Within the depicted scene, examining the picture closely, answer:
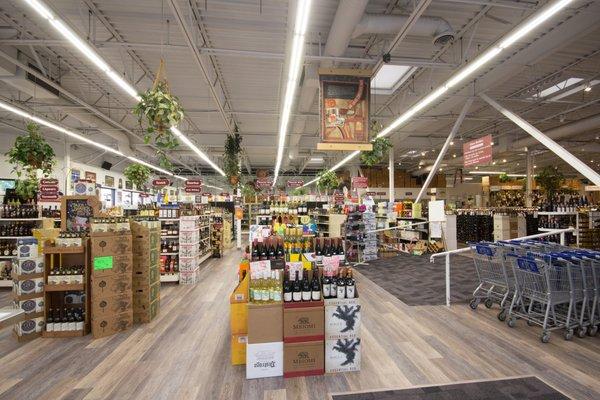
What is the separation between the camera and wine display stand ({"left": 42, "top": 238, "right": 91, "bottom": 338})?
170 inches

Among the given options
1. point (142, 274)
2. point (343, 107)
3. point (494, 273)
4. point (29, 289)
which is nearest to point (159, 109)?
point (142, 274)

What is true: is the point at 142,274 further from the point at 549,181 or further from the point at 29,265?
the point at 549,181

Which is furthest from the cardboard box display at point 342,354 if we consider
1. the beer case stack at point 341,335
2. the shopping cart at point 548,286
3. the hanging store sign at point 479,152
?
the hanging store sign at point 479,152

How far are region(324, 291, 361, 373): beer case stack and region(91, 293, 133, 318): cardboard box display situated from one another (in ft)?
9.47

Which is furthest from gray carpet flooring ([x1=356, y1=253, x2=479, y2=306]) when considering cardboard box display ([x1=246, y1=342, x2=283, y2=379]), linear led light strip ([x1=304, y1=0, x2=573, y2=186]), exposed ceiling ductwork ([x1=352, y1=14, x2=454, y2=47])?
exposed ceiling ductwork ([x1=352, y1=14, x2=454, y2=47])

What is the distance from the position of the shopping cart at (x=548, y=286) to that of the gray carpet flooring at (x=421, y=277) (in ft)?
4.68

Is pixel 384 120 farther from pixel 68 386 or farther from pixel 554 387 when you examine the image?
pixel 68 386

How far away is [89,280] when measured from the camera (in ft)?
14.5

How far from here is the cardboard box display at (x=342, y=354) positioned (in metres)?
3.31

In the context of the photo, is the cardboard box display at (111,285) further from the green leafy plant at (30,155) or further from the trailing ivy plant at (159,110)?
the green leafy plant at (30,155)

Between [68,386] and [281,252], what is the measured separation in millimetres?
2554

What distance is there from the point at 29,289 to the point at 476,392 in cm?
533

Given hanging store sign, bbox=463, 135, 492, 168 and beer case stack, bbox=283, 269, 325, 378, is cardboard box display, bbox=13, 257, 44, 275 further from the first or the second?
hanging store sign, bbox=463, 135, 492, 168

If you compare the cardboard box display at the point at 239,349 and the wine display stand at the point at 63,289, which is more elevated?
the wine display stand at the point at 63,289
